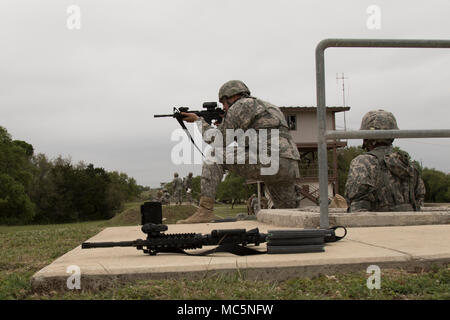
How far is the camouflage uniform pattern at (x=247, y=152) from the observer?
569cm

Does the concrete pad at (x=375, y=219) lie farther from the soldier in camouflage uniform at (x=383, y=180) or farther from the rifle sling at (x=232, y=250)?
the rifle sling at (x=232, y=250)

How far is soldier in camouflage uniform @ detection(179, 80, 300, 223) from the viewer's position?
18.6ft

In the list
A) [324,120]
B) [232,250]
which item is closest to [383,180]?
[324,120]

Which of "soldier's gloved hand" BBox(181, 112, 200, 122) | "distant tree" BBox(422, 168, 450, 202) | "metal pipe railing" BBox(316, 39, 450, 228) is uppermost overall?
"soldier's gloved hand" BBox(181, 112, 200, 122)

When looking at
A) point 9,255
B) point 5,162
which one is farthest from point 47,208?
point 9,255

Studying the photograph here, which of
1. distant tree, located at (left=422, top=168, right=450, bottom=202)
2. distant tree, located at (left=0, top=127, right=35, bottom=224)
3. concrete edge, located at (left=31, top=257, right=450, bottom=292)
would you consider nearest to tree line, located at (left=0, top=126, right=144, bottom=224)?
distant tree, located at (left=0, top=127, right=35, bottom=224)

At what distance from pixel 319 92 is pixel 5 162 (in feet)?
123

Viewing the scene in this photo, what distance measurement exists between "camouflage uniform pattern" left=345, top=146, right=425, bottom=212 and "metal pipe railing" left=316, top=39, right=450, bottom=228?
1111mm

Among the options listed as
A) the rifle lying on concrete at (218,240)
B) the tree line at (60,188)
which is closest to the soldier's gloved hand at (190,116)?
the rifle lying on concrete at (218,240)

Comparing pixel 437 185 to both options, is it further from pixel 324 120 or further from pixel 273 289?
pixel 273 289

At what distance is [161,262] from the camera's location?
220cm
